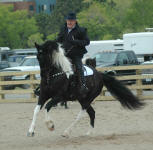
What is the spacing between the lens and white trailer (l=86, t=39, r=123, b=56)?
136 feet

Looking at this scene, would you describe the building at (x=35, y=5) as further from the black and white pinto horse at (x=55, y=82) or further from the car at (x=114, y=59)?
the black and white pinto horse at (x=55, y=82)

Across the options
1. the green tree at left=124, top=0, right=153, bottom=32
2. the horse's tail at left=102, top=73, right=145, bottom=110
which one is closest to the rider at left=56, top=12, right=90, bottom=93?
the horse's tail at left=102, top=73, right=145, bottom=110

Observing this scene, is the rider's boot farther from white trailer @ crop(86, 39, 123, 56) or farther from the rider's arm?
white trailer @ crop(86, 39, 123, 56)

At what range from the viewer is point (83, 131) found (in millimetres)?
11758

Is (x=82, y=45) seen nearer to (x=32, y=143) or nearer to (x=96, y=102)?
(x=32, y=143)

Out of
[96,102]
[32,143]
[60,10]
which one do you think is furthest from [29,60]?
[60,10]

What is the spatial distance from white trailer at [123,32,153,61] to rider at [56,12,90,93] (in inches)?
972

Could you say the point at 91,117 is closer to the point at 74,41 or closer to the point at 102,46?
the point at 74,41

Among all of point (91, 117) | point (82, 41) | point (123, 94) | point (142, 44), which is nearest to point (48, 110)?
point (91, 117)

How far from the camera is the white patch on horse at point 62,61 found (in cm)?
1052

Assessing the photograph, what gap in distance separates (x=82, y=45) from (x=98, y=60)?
14.6 meters

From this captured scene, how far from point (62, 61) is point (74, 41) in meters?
0.72

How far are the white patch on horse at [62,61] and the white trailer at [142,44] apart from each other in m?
25.3

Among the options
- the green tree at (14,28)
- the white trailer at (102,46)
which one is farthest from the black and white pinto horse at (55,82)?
the green tree at (14,28)
